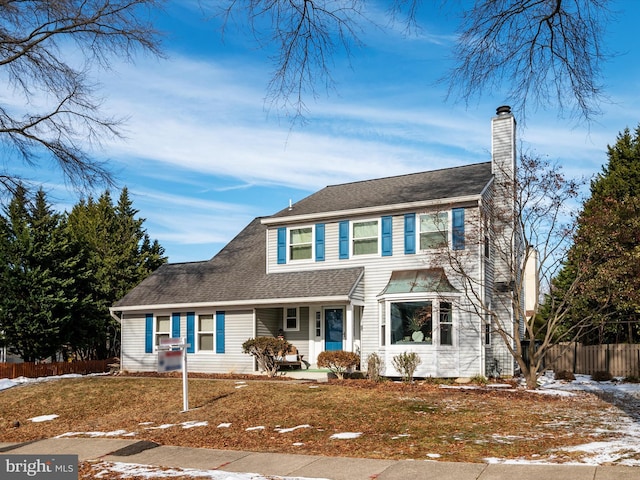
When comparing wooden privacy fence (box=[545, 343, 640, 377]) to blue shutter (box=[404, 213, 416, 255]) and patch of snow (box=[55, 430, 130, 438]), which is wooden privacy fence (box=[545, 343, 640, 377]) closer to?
blue shutter (box=[404, 213, 416, 255])

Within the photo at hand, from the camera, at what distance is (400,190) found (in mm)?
23641

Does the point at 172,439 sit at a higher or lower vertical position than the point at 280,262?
lower

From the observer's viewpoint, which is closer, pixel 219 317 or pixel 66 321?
pixel 219 317

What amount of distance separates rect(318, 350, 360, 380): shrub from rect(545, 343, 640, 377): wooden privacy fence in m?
7.73

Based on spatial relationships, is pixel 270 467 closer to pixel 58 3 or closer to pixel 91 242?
pixel 58 3

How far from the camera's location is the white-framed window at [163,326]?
25.6 meters

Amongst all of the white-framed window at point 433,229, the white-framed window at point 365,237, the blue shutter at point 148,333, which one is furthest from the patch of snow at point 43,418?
the white-framed window at point 433,229

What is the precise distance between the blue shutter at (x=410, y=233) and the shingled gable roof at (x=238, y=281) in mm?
1903

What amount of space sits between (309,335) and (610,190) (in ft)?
47.4

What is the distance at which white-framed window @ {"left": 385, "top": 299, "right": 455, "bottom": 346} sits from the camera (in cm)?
1972

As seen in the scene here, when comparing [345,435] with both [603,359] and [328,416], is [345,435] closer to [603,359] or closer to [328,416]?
[328,416]

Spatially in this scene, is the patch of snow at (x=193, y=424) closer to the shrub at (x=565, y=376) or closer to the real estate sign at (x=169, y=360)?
the real estate sign at (x=169, y=360)

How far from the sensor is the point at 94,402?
58.6 feet

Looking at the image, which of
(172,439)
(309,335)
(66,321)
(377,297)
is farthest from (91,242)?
(172,439)
